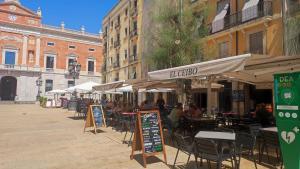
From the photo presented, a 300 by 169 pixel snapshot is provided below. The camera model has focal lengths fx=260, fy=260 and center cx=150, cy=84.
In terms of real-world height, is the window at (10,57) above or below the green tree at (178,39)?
above

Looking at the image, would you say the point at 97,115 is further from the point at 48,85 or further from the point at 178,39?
the point at 48,85

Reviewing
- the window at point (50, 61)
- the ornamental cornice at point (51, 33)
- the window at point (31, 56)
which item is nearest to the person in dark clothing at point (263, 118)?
the window at point (31, 56)

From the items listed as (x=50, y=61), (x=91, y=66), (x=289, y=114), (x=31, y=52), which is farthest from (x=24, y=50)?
(x=289, y=114)

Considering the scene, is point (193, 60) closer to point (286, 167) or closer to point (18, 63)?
point (286, 167)

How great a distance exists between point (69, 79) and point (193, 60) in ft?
126

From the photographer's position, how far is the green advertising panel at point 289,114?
4.03 m

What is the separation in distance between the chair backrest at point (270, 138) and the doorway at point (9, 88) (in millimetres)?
46470

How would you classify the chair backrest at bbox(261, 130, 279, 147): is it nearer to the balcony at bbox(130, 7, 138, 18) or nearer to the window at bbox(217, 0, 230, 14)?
the window at bbox(217, 0, 230, 14)

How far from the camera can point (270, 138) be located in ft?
18.0

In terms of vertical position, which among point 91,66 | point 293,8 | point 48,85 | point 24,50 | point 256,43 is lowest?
point 48,85

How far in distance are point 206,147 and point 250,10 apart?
536 inches

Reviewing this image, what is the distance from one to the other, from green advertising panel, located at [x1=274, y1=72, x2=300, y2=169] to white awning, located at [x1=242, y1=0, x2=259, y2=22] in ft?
41.8

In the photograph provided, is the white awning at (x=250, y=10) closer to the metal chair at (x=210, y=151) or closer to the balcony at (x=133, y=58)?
the metal chair at (x=210, y=151)

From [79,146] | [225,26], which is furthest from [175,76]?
[225,26]
